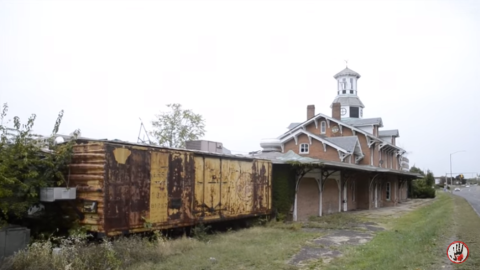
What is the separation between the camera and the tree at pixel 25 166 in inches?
353

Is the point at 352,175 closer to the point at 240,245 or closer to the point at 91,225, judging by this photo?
the point at 240,245

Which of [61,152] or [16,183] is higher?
[61,152]

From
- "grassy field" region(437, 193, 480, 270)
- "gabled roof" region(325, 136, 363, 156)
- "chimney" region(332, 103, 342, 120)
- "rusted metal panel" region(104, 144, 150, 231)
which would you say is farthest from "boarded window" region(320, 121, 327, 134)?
"rusted metal panel" region(104, 144, 150, 231)

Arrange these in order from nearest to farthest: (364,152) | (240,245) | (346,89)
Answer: (240,245) → (364,152) → (346,89)

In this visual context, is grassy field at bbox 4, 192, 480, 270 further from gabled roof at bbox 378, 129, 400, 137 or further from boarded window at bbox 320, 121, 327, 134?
gabled roof at bbox 378, 129, 400, 137

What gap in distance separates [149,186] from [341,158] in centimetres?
2271

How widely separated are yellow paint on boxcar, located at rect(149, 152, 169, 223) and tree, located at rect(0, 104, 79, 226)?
7.47 ft

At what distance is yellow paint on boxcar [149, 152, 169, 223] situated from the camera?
11.5m

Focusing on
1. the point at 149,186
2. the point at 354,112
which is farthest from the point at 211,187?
→ the point at 354,112

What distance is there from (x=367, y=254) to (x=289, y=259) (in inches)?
81.7

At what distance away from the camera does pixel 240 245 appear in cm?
1183

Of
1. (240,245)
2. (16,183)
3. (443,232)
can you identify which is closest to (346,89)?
(443,232)

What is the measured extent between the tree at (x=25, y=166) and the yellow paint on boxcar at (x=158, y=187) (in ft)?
7.47

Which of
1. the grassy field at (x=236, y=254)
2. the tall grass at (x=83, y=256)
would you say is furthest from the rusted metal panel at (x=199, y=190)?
the tall grass at (x=83, y=256)
